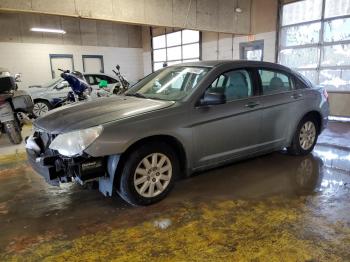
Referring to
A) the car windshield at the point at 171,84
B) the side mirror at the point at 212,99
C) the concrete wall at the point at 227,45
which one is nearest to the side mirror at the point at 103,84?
the concrete wall at the point at 227,45

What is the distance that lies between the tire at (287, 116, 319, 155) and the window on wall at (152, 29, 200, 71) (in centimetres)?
882

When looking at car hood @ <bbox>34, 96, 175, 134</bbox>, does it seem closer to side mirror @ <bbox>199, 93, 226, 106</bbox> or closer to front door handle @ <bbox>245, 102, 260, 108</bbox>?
side mirror @ <bbox>199, 93, 226, 106</bbox>

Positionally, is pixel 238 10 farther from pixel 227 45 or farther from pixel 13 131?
pixel 13 131

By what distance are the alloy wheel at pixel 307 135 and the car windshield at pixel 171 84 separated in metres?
1.82

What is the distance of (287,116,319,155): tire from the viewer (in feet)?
13.2

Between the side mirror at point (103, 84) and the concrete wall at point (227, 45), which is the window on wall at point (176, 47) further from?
the side mirror at point (103, 84)

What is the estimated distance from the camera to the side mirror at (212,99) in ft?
9.45

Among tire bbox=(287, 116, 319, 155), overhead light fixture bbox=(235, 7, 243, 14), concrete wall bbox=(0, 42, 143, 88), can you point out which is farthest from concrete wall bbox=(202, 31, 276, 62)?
tire bbox=(287, 116, 319, 155)

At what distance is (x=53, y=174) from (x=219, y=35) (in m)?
9.92

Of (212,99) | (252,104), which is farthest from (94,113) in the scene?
(252,104)

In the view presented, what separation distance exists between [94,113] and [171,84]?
38.1 inches

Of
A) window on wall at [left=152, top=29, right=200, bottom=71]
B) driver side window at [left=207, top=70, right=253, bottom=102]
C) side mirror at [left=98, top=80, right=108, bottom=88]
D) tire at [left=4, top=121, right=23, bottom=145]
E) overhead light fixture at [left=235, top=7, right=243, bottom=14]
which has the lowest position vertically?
tire at [left=4, top=121, right=23, bottom=145]

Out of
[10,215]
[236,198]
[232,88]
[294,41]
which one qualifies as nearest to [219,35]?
[294,41]

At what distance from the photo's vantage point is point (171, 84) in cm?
329
